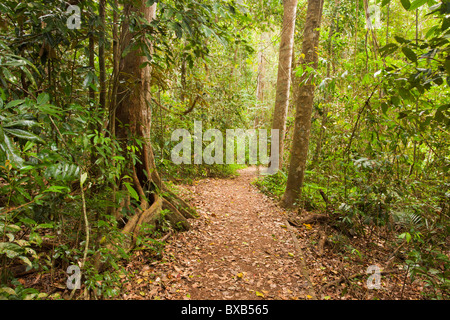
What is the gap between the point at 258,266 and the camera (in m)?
3.55

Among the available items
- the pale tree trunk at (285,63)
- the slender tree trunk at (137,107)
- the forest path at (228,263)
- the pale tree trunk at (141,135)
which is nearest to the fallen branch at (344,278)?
the forest path at (228,263)

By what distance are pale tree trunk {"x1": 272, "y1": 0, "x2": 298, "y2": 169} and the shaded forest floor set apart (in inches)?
166

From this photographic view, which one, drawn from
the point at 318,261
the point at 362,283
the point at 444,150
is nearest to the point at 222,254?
the point at 318,261

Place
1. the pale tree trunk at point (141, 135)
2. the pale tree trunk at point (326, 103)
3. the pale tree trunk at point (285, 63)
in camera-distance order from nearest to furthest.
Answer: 1. the pale tree trunk at point (141, 135)
2. the pale tree trunk at point (326, 103)
3. the pale tree trunk at point (285, 63)

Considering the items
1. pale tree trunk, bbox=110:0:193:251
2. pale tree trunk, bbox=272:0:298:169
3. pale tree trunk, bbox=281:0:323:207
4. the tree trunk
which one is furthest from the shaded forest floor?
pale tree trunk, bbox=272:0:298:169

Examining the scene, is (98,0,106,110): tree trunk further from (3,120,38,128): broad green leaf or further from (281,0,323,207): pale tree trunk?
(281,0,323,207): pale tree trunk

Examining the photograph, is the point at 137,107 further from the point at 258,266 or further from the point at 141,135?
the point at 258,266

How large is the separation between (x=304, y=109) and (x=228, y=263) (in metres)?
3.86

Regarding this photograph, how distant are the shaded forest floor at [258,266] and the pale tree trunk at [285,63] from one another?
13.9 feet

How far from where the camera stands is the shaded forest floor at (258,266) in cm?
297

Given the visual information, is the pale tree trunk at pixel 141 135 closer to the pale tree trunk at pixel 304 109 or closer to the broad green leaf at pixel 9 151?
the broad green leaf at pixel 9 151

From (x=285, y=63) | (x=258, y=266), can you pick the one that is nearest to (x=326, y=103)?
(x=285, y=63)

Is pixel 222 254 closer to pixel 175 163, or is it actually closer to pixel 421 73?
pixel 421 73

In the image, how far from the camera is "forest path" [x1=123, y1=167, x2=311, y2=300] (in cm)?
295
